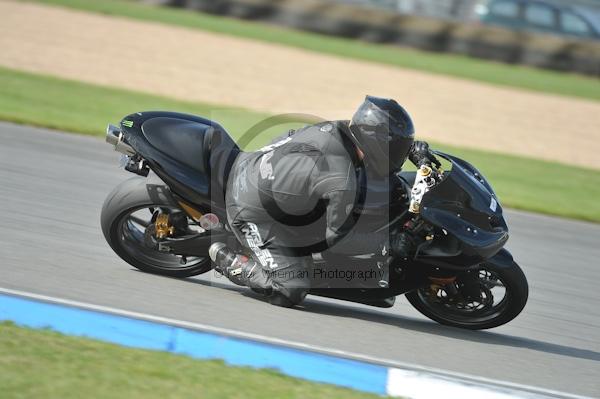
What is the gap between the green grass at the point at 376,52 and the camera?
1964cm

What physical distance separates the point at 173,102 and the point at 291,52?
628cm

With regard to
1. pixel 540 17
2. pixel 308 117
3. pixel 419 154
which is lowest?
pixel 540 17

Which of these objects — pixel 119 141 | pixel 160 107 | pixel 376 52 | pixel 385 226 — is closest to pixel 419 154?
pixel 385 226

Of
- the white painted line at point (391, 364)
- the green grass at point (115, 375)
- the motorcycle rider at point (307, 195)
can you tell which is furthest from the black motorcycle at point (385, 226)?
the green grass at point (115, 375)

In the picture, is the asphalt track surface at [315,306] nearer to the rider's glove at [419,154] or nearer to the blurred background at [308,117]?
the blurred background at [308,117]

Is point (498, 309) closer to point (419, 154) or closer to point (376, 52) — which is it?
point (419, 154)

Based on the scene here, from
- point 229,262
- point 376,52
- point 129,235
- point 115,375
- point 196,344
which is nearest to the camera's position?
point 115,375

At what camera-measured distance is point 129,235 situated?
6012 millimetres

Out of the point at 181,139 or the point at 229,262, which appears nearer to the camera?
the point at 229,262

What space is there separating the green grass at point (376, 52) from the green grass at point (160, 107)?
711 cm

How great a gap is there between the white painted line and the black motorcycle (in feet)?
2.46

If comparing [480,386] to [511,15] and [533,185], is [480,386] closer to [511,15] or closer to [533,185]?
[533,185]

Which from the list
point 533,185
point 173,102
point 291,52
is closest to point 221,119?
point 533,185

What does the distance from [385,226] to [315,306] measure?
0.85 metres
